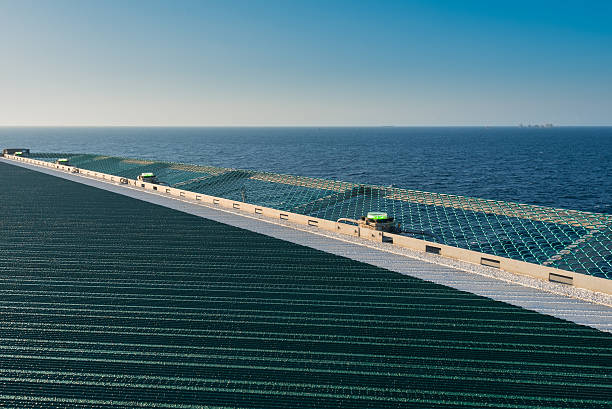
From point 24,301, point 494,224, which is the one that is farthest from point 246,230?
point 494,224

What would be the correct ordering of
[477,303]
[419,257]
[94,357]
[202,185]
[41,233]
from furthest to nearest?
1. [202,185]
2. [41,233]
3. [419,257]
4. [477,303]
5. [94,357]

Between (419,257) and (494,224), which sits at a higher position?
(419,257)

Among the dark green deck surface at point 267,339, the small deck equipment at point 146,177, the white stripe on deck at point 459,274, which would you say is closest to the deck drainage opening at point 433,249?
the white stripe on deck at point 459,274

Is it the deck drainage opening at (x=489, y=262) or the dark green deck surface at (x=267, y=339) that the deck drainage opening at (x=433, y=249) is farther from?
the dark green deck surface at (x=267, y=339)

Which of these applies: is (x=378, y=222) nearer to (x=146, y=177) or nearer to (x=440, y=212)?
(x=146, y=177)

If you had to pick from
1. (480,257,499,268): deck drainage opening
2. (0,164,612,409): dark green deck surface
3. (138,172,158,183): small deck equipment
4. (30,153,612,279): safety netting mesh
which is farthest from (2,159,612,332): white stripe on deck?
(138,172,158,183): small deck equipment

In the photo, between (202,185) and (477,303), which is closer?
(477,303)

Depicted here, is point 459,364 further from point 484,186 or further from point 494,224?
point 484,186

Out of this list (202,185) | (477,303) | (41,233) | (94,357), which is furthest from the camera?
(202,185)
